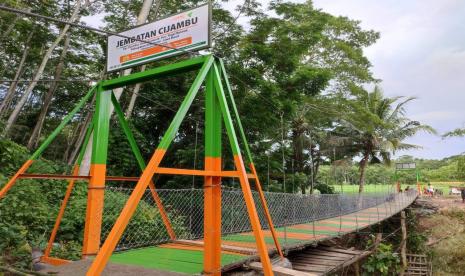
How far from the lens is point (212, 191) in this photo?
3.40m

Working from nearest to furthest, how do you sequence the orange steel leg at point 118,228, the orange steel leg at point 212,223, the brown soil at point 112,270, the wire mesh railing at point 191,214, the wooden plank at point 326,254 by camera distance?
1. the orange steel leg at point 118,228
2. the brown soil at point 112,270
3. the orange steel leg at point 212,223
4. the wire mesh railing at point 191,214
5. the wooden plank at point 326,254

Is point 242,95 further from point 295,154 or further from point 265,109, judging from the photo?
point 295,154

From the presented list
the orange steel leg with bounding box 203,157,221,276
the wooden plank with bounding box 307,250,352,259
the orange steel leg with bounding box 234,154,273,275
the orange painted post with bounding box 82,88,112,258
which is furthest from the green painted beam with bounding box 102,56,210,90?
the wooden plank with bounding box 307,250,352,259

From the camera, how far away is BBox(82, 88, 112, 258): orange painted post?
12.5ft

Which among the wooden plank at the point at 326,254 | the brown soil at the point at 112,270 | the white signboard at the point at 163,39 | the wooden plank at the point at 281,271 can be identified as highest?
the white signboard at the point at 163,39

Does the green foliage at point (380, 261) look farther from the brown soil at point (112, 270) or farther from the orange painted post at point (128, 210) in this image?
the orange painted post at point (128, 210)

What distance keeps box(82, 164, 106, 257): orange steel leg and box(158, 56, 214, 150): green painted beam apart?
143 centimetres

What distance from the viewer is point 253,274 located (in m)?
3.79

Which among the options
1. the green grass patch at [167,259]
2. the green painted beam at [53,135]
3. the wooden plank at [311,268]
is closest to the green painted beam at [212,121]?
Answer: the green grass patch at [167,259]

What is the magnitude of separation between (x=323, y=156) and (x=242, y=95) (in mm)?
9171

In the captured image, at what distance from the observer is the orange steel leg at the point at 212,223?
10.8 feet

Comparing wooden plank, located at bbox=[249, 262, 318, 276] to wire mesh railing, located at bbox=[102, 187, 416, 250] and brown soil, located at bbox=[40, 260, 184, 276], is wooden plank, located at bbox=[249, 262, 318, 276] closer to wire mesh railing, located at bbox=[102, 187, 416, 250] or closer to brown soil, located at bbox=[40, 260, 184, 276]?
brown soil, located at bbox=[40, 260, 184, 276]

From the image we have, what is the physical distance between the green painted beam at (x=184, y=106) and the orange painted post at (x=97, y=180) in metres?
1.37

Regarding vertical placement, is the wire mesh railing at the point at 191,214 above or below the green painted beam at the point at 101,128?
below
